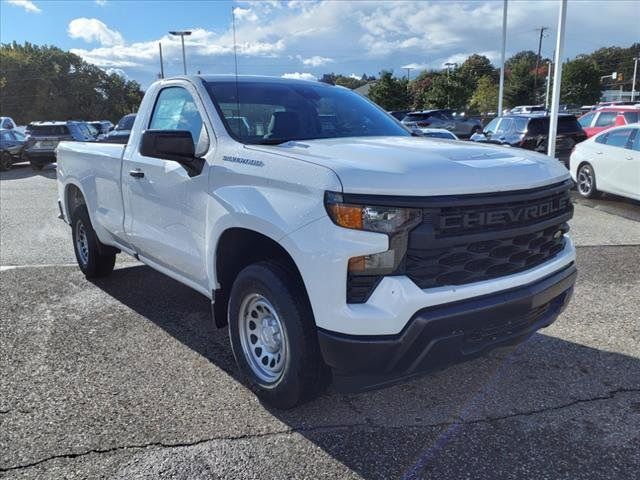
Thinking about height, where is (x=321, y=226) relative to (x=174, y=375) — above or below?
above

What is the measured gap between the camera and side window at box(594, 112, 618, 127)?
51.5 ft

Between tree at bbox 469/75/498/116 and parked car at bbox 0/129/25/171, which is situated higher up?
tree at bbox 469/75/498/116

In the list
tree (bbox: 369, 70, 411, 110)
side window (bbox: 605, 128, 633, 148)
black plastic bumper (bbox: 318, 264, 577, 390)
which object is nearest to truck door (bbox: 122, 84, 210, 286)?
black plastic bumper (bbox: 318, 264, 577, 390)

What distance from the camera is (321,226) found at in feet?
8.89

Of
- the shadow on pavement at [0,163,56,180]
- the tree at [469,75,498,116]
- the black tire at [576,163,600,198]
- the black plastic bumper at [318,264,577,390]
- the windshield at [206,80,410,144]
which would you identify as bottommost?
the shadow on pavement at [0,163,56,180]

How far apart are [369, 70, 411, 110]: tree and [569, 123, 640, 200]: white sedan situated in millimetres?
39918

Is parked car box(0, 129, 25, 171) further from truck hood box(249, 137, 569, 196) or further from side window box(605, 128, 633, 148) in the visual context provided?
truck hood box(249, 137, 569, 196)

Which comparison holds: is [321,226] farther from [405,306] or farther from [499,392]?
[499,392]

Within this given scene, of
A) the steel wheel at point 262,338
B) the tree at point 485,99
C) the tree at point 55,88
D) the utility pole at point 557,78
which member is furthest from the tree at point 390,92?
the steel wheel at point 262,338

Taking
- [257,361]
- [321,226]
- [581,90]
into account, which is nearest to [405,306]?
[321,226]

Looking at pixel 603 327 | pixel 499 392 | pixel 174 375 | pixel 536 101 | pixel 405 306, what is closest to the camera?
pixel 405 306

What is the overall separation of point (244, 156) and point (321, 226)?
2.79ft

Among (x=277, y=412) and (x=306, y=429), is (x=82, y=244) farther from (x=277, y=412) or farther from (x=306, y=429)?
(x=306, y=429)

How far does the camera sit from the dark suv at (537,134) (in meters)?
13.9
